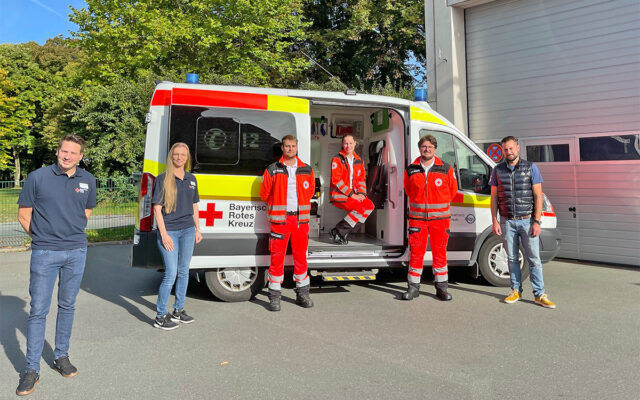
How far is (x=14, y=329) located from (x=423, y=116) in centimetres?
497

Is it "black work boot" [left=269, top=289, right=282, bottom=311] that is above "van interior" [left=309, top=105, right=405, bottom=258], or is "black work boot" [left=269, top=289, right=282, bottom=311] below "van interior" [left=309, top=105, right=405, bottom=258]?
below

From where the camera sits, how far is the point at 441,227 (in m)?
5.34

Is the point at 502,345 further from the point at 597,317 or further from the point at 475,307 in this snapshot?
the point at 597,317

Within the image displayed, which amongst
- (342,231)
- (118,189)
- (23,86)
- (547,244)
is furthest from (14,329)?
(23,86)

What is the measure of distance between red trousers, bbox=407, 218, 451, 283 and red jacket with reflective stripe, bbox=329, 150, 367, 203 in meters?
1.00

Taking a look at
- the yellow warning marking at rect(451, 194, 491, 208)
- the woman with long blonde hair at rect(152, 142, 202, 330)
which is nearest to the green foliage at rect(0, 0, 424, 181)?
the yellow warning marking at rect(451, 194, 491, 208)

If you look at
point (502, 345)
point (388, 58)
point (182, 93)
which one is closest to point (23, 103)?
point (388, 58)

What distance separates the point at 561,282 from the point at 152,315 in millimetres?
5328

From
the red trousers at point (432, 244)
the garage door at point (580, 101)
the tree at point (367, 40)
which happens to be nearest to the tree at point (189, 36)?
the tree at point (367, 40)

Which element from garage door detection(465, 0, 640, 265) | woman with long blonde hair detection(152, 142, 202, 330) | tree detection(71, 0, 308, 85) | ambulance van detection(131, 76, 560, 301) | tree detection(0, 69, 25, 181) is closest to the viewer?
woman with long blonde hair detection(152, 142, 202, 330)

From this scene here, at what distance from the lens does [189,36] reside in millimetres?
18266

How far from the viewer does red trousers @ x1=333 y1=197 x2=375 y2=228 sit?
6211 millimetres

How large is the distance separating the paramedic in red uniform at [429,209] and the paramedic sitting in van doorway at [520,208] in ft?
1.84

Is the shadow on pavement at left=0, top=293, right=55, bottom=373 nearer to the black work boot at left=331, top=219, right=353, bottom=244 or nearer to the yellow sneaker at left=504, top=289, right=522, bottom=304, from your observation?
the black work boot at left=331, top=219, right=353, bottom=244
